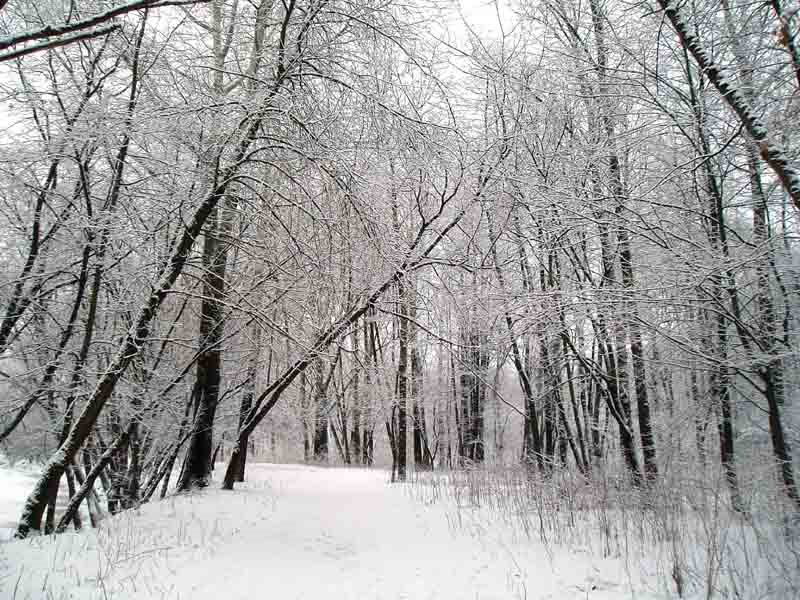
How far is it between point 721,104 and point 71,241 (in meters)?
8.02

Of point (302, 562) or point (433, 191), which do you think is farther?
point (433, 191)

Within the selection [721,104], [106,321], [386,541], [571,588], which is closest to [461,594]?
[571,588]

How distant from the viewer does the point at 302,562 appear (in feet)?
16.7

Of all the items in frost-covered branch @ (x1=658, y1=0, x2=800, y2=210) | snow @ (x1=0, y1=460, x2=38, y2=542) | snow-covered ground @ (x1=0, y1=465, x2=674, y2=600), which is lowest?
snow @ (x1=0, y1=460, x2=38, y2=542)

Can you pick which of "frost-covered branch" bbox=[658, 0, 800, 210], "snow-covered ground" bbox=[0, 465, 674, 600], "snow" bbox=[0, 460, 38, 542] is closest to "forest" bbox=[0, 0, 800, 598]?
"frost-covered branch" bbox=[658, 0, 800, 210]

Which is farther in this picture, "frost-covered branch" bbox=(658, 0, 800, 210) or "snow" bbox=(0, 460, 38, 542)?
"snow" bbox=(0, 460, 38, 542)

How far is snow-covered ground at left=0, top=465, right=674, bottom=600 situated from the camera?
4.11 m

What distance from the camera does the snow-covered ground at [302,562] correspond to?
4.11 m

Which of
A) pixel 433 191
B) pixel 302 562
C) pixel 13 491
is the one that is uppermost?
pixel 433 191

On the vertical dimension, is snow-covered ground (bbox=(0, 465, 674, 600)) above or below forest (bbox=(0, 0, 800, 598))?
below

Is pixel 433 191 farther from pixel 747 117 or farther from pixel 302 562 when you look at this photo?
pixel 302 562

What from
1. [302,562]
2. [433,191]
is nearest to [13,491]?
[433,191]

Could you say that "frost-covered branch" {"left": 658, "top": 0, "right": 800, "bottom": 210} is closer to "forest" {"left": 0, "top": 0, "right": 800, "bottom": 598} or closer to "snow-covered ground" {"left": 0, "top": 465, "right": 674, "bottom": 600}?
"forest" {"left": 0, "top": 0, "right": 800, "bottom": 598}

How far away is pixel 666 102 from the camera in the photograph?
610cm
